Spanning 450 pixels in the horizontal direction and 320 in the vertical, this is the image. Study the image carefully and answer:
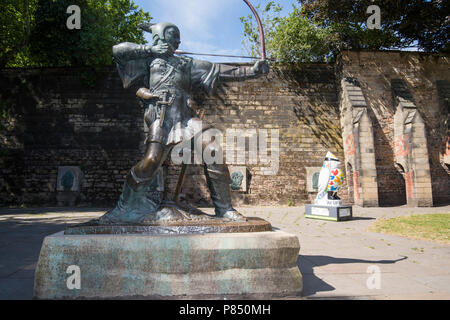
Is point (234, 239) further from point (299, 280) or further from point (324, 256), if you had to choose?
point (324, 256)

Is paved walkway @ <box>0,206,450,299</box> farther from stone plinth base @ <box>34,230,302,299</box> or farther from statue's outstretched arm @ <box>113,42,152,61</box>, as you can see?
statue's outstretched arm @ <box>113,42,152,61</box>

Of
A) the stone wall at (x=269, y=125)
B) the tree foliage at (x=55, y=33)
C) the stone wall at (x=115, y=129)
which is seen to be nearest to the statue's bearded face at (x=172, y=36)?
the stone wall at (x=269, y=125)

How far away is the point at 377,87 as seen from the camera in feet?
43.9

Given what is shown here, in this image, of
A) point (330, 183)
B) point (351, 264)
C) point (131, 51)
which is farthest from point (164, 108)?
point (330, 183)

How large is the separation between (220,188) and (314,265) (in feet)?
5.21

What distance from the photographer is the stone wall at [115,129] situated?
41.1 ft

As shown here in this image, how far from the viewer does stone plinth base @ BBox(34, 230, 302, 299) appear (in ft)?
7.55

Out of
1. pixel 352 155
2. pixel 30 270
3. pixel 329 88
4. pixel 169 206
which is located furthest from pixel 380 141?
pixel 30 270

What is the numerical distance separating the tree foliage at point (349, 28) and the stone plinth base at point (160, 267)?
12.5 metres

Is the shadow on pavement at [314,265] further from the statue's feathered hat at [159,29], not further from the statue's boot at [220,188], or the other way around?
the statue's feathered hat at [159,29]

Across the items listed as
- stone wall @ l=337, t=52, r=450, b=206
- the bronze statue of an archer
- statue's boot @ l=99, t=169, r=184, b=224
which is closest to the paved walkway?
statue's boot @ l=99, t=169, r=184, b=224

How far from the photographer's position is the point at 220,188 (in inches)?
117

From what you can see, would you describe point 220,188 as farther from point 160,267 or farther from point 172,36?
point 172,36

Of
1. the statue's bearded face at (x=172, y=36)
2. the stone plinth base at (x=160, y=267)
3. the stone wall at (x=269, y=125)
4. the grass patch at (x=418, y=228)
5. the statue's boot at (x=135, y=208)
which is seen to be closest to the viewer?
the stone plinth base at (x=160, y=267)
